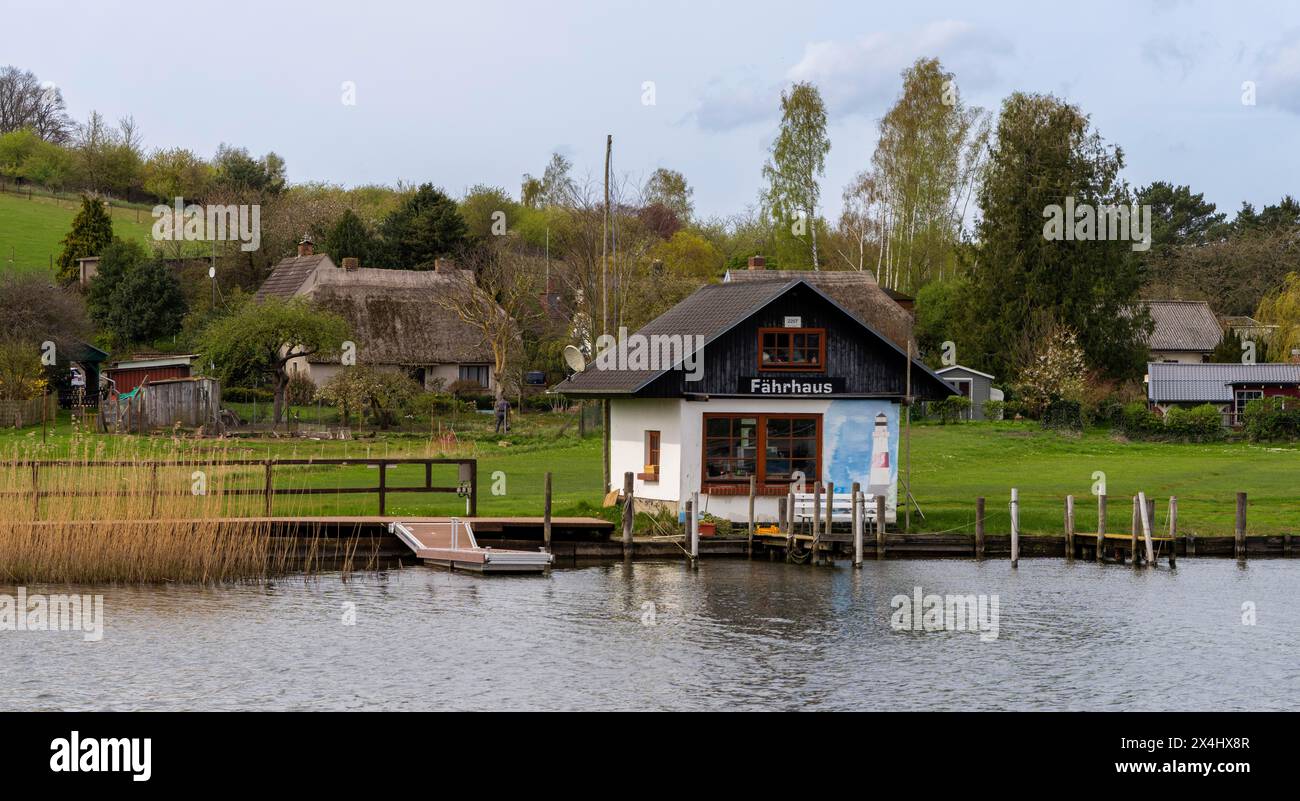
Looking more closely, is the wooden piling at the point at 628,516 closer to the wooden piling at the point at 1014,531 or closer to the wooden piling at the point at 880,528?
the wooden piling at the point at 880,528

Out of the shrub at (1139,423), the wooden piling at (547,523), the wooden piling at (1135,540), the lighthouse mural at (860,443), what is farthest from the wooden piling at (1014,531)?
the shrub at (1139,423)

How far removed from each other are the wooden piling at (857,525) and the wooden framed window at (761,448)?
7.61ft

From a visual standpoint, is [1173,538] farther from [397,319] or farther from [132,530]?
[397,319]

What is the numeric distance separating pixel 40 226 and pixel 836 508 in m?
80.8

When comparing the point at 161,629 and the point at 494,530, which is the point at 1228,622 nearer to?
the point at 494,530

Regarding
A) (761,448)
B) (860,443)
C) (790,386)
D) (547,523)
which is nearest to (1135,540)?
(860,443)

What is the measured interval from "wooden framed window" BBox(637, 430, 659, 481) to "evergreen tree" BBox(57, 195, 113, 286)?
60.3m

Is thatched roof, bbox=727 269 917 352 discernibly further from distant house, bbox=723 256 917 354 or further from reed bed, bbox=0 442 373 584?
reed bed, bbox=0 442 373 584

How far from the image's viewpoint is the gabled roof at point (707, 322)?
132ft

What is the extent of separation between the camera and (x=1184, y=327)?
10394 centimetres

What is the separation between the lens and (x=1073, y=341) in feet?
259
